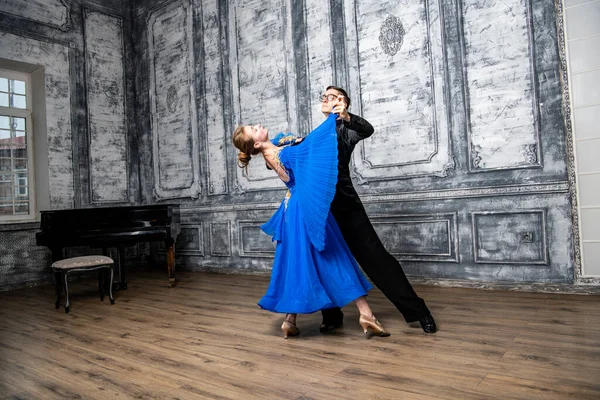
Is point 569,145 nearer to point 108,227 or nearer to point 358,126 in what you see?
point 358,126

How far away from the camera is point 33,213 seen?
20.3 feet

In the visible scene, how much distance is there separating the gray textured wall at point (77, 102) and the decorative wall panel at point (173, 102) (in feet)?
1.74

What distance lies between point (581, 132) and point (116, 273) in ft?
19.5

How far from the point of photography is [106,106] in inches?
274

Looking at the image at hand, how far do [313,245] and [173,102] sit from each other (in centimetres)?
487

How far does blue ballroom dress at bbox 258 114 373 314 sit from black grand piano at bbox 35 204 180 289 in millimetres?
2576

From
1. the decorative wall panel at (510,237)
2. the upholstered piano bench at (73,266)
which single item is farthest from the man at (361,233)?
the upholstered piano bench at (73,266)

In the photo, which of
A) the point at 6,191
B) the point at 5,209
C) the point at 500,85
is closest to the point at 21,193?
the point at 6,191

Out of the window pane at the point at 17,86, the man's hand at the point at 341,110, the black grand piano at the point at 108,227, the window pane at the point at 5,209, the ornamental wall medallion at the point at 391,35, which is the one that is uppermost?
the window pane at the point at 17,86

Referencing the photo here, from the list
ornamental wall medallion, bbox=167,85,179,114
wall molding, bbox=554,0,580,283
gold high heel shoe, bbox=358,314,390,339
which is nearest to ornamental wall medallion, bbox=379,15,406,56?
wall molding, bbox=554,0,580,283


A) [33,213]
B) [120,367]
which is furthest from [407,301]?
[33,213]

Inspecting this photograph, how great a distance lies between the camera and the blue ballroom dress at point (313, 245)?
103 inches

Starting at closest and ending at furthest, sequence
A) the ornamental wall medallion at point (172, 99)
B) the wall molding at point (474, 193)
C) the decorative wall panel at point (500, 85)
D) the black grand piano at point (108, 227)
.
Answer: the wall molding at point (474, 193)
the decorative wall panel at point (500, 85)
the black grand piano at point (108, 227)
the ornamental wall medallion at point (172, 99)

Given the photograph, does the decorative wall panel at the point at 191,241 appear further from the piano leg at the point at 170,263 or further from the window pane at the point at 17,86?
the window pane at the point at 17,86
